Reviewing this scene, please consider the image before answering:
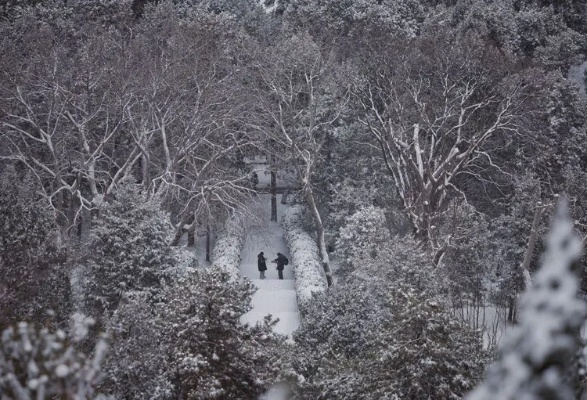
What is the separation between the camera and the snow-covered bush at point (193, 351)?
11.1 metres

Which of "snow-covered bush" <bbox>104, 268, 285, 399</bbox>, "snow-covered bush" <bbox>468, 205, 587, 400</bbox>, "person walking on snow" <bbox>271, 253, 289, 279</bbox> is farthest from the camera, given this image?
"person walking on snow" <bbox>271, 253, 289, 279</bbox>

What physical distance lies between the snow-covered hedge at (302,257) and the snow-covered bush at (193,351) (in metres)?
8.88

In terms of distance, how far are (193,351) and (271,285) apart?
15380mm

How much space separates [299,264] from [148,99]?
878 cm

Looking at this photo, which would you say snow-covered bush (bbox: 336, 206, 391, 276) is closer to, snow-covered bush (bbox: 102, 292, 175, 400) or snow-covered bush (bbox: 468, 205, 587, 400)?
snow-covered bush (bbox: 102, 292, 175, 400)

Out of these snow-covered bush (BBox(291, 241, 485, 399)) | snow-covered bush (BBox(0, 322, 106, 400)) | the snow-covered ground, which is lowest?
snow-covered bush (BBox(291, 241, 485, 399))

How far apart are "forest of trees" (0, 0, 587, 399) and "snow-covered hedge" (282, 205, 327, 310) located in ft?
2.58

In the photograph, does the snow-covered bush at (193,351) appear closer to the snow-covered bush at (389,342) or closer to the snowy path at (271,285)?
the snow-covered bush at (389,342)

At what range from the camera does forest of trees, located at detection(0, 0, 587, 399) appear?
36.8ft

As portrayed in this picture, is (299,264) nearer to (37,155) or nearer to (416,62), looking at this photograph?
(416,62)

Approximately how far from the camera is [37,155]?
26469 millimetres

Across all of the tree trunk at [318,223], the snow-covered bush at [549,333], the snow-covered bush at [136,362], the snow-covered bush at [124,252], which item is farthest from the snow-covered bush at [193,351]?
the tree trunk at [318,223]

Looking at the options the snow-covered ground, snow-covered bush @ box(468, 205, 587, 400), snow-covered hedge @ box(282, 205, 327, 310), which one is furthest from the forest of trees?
the snow-covered ground

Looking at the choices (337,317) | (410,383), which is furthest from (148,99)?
(410,383)
